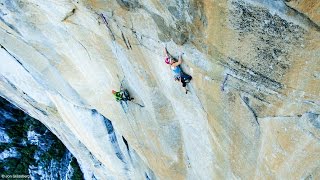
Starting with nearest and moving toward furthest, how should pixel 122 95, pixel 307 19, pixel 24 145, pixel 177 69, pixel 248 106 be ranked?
pixel 307 19 → pixel 248 106 → pixel 177 69 → pixel 122 95 → pixel 24 145

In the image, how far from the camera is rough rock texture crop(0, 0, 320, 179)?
5621mm

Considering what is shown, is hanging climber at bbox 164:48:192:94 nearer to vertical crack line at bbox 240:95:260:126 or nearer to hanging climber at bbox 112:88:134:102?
vertical crack line at bbox 240:95:260:126

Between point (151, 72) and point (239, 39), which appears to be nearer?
point (239, 39)

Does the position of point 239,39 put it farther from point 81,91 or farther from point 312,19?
point 81,91

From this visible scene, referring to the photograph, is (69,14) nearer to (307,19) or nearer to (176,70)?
(176,70)

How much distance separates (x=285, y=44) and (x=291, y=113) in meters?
1.30

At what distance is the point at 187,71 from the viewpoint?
282 inches

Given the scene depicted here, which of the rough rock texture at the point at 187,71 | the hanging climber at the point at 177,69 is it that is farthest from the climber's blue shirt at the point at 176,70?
the rough rock texture at the point at 187,71

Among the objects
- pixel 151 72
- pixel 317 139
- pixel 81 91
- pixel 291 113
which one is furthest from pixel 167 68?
pixel 81 91

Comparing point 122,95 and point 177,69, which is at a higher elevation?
point 122,95

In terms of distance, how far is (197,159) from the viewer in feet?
31.0

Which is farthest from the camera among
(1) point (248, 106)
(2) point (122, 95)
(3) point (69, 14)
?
(2) point (122, 95)

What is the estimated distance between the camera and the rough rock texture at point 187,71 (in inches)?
221

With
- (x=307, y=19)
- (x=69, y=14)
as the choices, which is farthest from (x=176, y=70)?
(x=307, y=19)
